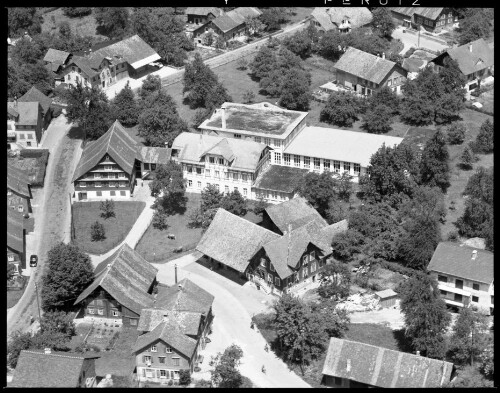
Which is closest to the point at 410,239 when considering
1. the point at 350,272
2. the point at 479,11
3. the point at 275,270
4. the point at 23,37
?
the point at 350,272

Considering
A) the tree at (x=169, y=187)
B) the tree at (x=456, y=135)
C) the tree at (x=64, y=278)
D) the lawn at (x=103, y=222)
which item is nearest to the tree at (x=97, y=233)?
the lawn at (x=103, y=222)

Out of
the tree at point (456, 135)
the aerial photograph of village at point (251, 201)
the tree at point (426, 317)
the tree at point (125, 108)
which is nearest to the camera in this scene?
the tree at point (426, 317)

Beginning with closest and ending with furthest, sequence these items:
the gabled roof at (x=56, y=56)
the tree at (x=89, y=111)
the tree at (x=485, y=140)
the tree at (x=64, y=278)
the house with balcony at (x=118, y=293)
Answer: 1. the house with balcony at (x=118, y=293)
2. the tree at (x=64, y=278)
3. the tree at (x=485, y=140)
4. the tree at (x=89, y=111)
5. the gabled roof at (x=56, y=56)

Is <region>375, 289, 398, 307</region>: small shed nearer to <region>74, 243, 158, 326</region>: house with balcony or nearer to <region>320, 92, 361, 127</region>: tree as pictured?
<region>74, 243, 158, 326</region>: house with balcony

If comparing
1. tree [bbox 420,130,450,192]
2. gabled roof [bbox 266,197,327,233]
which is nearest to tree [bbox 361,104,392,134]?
tree [bbox 420,130,450,192]

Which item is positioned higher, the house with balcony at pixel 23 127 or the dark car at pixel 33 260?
the house with balcony at pixel 23 127

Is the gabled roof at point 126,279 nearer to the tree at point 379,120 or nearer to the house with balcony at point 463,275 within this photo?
A: the house with balcony at point 463,275
